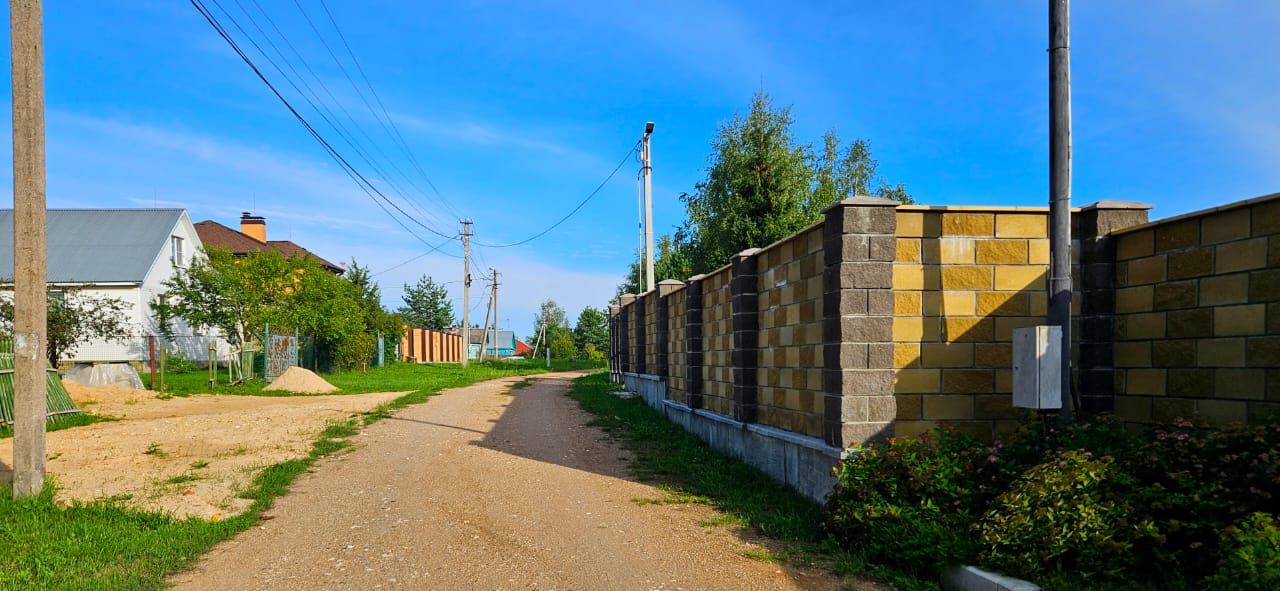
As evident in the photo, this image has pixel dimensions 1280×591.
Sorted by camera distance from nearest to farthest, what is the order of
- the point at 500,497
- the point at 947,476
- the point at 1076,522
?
the point at 1076,522, the point at 947,476, the point at 500,497

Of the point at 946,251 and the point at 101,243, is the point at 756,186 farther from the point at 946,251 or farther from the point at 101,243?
the point at 101,243

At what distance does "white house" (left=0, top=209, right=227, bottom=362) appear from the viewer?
2986cm

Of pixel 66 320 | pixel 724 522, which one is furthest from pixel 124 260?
pixel 724 522

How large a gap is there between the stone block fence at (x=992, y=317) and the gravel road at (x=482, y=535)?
5.17ft

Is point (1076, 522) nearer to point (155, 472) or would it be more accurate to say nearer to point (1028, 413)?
point (1028, 413)

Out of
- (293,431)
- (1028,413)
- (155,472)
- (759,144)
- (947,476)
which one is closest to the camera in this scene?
(947,476)

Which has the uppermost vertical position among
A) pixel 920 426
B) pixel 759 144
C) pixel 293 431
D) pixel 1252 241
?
pixel 759 144

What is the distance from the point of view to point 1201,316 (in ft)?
16.9

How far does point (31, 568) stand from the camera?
5.05 meters

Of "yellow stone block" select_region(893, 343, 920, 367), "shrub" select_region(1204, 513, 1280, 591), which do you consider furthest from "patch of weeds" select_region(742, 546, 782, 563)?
"shrub" select_region(1204, 513, 1280, 591)

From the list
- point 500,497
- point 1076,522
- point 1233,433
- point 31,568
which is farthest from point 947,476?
point 31,568

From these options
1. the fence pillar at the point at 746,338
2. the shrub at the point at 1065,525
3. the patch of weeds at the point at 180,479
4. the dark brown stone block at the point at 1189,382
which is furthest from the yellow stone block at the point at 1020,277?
the patch of weeds at the point at 180,479

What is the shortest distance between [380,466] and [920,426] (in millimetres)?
6400

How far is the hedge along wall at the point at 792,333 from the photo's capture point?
7273mm
